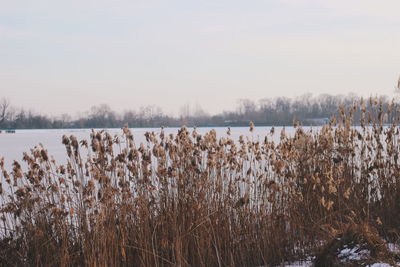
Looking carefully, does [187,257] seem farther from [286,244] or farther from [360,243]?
[360,243]

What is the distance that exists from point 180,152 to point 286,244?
50.9 inches

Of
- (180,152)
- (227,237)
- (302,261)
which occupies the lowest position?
(302,261)

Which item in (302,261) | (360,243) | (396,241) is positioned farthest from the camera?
(396,241)

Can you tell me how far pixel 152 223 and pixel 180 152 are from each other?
25.1 inches

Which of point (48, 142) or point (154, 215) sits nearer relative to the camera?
point (154, 215)

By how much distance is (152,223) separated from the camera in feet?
13.0

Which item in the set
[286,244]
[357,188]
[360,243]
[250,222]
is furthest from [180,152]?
[357,188]

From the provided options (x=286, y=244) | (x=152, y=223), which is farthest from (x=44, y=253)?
(x=286, y=244)

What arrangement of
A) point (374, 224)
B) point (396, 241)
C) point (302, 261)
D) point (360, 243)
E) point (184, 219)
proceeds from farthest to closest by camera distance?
Result: 1. point (374, 224)
2. point (396, 241)
3. point (302, 261)
4. point (184, 219)
5. point (360, 243)

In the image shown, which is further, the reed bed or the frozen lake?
the frozen lake

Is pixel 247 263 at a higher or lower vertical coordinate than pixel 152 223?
lower

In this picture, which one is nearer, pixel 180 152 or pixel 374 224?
pixel 180 152

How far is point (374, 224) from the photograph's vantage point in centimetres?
481

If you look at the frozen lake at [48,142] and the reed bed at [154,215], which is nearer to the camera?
the reed bed at [154,215]
